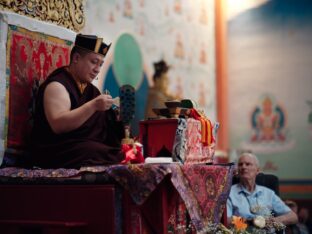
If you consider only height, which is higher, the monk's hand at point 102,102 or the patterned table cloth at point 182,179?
the monk's hand at point 102,102

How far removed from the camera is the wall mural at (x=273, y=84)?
33.8ft

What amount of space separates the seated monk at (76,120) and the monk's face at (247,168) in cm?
160

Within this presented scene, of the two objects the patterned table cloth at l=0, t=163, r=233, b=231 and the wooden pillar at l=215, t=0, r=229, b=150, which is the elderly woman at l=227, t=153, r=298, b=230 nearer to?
the patterned table cloth at l=0, t=163, r=233, b=231

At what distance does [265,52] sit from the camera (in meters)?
10.7

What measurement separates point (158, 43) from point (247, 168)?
3.45 metres

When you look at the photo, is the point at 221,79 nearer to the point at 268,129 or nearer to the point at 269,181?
the point at 268,129

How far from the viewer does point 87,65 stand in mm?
4535

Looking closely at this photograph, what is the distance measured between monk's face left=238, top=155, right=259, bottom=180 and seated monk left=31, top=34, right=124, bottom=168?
1.60 metres

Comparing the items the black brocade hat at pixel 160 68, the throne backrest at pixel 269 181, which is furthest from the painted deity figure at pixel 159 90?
the throne backrest at pixel 269 181

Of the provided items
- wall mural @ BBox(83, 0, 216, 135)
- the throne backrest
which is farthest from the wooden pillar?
the throne backrest

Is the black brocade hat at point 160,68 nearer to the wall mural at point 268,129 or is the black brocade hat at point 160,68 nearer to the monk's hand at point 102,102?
→ the wall mural at point 268,129

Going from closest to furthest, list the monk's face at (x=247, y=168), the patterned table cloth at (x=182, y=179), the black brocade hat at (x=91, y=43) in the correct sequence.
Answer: the patterned table cloth at (x=182, y=179), the black brocade hat at (x=91, y=43), the monk's face at (x=247, y=168)

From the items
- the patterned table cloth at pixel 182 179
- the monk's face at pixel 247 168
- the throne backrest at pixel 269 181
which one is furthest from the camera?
the throne backrest at pixel 269 181

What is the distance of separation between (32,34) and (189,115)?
1.44 metres
